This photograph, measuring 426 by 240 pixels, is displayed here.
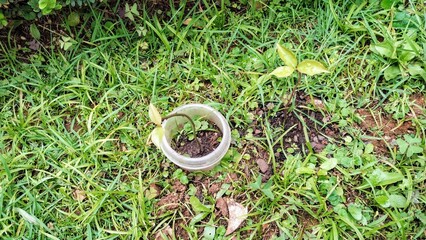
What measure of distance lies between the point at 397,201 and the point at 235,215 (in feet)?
2.28

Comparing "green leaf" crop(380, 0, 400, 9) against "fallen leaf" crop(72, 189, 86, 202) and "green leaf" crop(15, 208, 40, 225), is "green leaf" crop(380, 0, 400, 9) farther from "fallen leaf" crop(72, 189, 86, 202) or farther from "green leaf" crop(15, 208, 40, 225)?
"green leaf" crop(15, 208, 40, 225)

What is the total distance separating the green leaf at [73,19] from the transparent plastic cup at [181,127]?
0.76m

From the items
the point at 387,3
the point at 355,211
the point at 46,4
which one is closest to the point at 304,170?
the point at 355,211

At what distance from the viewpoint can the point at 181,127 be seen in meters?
2.31

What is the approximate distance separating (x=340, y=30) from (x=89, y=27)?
1.31m

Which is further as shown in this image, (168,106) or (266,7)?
(266,7)

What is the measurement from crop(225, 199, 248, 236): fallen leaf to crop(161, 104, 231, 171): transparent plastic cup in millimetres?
194

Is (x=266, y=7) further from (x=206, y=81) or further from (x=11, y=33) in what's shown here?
(x=11, y=33)

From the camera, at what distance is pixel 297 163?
2.19 metres

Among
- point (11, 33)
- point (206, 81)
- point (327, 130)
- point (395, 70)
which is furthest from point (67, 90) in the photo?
point (395, 70)

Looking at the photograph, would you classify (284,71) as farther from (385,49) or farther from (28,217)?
(28,217)

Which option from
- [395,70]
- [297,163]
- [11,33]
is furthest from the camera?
[11,33]

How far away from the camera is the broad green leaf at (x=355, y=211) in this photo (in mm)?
2053

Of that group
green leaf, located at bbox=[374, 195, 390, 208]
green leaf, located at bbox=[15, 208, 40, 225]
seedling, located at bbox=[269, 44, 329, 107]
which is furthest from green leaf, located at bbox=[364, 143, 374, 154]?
green leaf, located at bbox=[15, 208, 40, 225]
